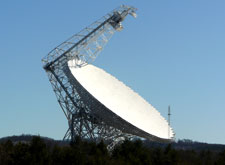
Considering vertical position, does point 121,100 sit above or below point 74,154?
above

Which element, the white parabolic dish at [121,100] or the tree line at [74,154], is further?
the white parabolic dish at [121,100]

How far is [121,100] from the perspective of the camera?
53094mm

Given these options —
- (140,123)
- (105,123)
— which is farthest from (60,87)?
(140,123)

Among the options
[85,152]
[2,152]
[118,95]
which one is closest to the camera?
[2,152]

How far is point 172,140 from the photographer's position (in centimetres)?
5212

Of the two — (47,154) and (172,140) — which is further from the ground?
(172,140)

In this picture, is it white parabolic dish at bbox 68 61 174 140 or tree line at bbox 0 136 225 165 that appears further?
white parabolic dish at bbox 68 61 174 140

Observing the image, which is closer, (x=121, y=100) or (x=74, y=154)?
(x=74, y=154)

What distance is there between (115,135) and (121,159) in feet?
13.0

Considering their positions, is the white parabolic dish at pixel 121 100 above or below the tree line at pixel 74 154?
above

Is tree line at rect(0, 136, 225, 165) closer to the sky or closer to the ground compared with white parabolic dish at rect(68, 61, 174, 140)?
closer to the ground

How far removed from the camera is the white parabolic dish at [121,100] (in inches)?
1935

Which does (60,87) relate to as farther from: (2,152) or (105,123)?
(2,152)

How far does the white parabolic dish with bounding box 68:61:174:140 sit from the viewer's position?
49153mm
